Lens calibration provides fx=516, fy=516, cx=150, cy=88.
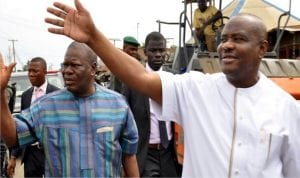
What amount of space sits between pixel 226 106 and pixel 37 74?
12.6ft

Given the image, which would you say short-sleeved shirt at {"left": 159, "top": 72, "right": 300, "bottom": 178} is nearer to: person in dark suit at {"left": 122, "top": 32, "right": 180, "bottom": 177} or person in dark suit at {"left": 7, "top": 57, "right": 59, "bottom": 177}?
person in dark suit at {"left": 122, "top": 32, "right": 180, "bottom": 177}

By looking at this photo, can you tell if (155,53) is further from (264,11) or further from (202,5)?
(264,11)

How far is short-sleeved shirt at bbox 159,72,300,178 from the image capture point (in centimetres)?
234

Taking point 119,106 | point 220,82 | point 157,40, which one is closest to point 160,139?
point 157,40

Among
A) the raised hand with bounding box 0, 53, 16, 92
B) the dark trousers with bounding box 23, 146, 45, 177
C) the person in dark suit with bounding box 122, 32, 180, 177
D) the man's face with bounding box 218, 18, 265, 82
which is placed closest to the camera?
the man's face with bounding box 218, 18, 265, 82

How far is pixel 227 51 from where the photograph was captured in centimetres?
249

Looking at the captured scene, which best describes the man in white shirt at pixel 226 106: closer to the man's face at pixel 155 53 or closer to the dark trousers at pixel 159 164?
the dark trousers at pixel 159 164

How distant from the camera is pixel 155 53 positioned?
5.21m

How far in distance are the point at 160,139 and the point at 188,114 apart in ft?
8.40

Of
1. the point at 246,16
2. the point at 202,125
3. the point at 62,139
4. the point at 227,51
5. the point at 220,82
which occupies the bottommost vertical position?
the point at 62,139

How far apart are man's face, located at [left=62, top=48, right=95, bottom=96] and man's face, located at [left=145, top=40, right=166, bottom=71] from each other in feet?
6.31

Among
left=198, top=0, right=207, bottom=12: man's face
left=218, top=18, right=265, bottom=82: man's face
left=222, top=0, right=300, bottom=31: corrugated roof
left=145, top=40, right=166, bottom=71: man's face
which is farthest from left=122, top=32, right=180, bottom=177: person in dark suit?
left=222, top=0, right=300, bottom=31: corrugated roof

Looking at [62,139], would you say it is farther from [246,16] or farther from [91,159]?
[246,16]

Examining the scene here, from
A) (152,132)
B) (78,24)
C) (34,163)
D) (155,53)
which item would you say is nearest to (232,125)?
(78,24)
